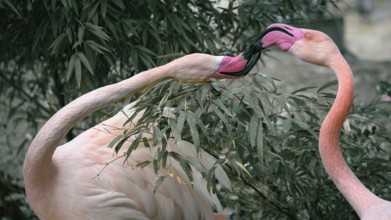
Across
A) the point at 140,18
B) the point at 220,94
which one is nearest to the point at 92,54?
the point at 140,18

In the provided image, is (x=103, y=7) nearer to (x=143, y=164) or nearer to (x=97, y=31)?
(x=97, y=31)

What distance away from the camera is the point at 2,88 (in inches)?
180

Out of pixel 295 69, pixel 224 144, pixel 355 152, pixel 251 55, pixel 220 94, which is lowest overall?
pixel 295 69

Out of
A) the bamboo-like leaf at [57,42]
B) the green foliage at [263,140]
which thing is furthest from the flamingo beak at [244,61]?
the bamboo-like leaf at [57,42]

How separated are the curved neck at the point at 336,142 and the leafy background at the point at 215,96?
0.21 meters

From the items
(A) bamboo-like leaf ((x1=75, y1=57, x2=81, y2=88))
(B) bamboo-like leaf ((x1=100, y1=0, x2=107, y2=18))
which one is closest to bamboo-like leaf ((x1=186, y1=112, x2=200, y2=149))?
(A) bamboo-like leaf ((x1=75, y1=57, x2=81, y2=88))

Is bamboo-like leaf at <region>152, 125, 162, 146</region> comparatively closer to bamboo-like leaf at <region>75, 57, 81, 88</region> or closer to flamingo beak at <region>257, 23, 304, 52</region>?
flamingo beak at <region>257, 23, 304, 52</region>

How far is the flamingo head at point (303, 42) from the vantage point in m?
2.72

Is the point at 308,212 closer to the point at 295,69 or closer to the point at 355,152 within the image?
the point at 355,152

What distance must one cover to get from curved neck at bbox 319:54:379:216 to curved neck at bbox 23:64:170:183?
615 millimetres

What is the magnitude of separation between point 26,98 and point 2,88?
0.22 meters

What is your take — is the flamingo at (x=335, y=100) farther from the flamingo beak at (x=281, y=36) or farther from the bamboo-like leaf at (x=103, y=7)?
the bamboo-like leaf at (x=103, y=7)

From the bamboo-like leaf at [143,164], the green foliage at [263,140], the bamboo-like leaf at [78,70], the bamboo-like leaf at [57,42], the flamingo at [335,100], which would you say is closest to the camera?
the flamingo at [335,100]

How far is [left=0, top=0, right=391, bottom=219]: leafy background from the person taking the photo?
9.52 feet
